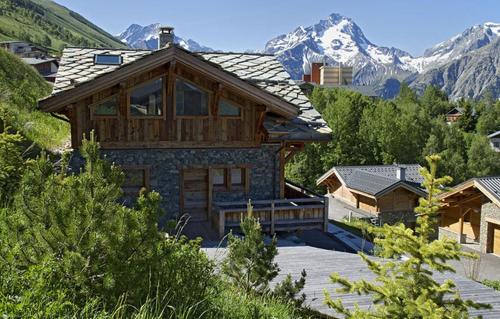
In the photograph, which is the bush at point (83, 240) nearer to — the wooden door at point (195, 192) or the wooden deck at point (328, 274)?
the wooden deck at point (328, 274)

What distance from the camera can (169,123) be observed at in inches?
535

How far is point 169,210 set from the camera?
14.0 m

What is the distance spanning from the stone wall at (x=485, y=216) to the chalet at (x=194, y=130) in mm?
14709

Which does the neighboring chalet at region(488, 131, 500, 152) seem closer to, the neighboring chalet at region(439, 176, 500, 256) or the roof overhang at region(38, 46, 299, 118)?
the neighboring chalet at region(439, 176, 500, 256)

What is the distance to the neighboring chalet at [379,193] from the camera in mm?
35662

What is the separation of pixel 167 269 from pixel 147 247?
0.87 m

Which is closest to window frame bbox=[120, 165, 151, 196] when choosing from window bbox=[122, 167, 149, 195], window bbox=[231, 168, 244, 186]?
window bbox=[122, 167, 149, 195]

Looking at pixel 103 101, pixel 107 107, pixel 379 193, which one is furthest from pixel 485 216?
pixel 103 101

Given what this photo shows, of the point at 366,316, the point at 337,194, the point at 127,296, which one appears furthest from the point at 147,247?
the point at 337,194

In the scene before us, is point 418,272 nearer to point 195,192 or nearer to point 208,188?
point 208,188

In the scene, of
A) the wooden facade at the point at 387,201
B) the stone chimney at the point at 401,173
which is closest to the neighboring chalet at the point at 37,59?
the wooden facade at the point at 387,201

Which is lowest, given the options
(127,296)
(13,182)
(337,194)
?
(337,194)

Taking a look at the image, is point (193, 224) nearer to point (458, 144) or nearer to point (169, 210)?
point (169, 210)

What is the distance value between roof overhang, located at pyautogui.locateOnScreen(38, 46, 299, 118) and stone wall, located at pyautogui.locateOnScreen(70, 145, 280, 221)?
4.90 feet
